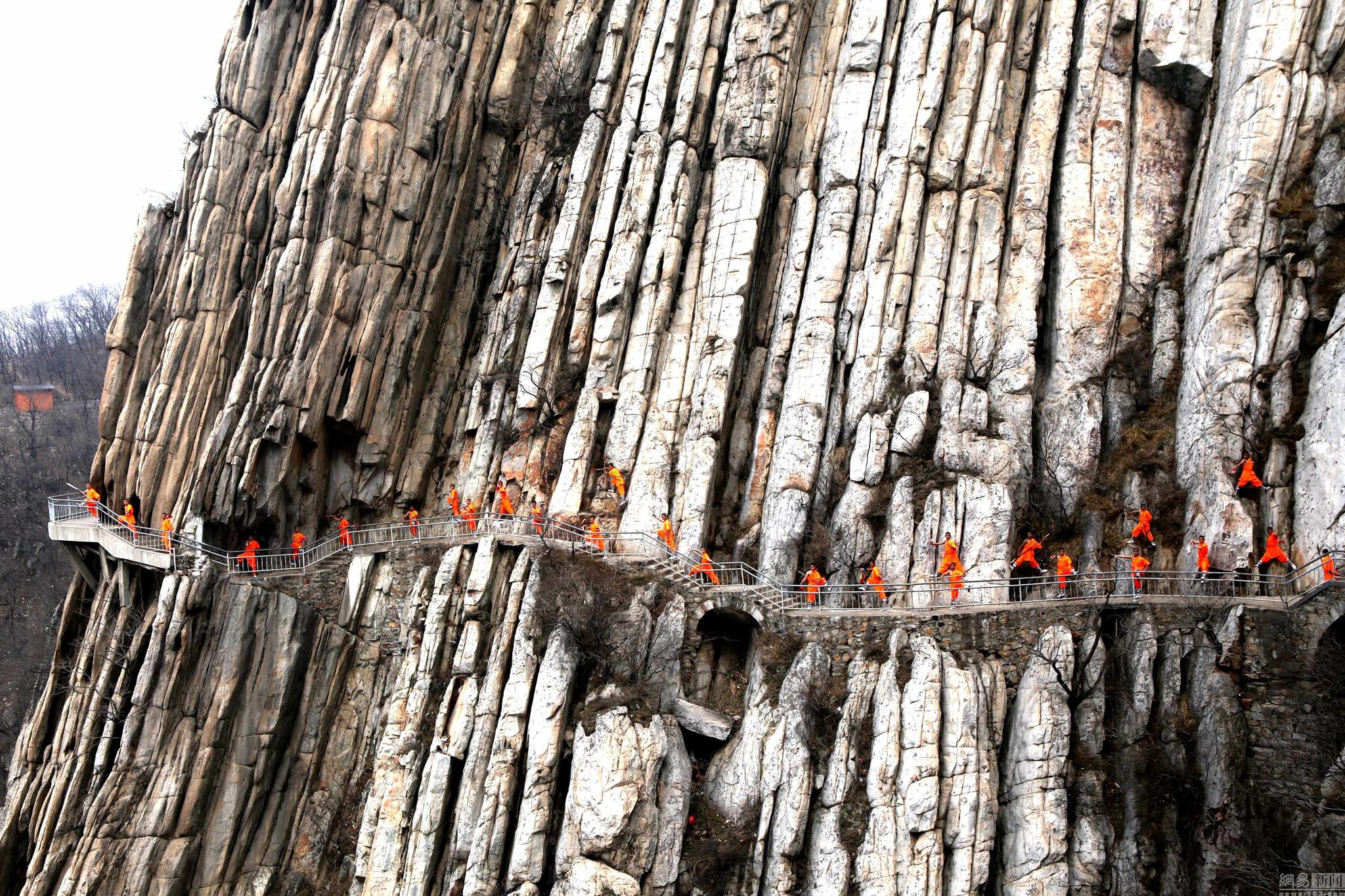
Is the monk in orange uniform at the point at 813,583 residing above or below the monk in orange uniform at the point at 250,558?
above

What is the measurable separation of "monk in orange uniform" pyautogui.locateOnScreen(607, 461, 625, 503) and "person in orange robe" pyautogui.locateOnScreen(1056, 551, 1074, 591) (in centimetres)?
1142

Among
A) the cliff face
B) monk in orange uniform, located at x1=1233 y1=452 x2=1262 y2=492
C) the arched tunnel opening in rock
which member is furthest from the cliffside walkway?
monk in orange uniform, located at x1=1233 y1=452 x2=1262 y2=492

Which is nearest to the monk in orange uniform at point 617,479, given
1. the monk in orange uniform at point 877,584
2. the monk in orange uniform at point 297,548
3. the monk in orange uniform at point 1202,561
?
the monk in orange uniform at point 877,584

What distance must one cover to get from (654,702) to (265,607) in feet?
38.2

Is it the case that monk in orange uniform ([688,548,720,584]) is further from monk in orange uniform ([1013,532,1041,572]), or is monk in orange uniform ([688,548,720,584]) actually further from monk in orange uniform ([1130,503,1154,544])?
monk in orange uniform ([1130,503,1154,544])

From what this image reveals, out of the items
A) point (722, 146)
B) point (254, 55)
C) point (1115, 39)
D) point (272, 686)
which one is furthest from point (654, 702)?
point (254, 55)

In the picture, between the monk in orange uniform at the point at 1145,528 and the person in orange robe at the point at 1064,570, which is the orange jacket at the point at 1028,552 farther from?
the monk in orange uniform at the point at 1145,528

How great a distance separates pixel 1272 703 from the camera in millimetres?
21672

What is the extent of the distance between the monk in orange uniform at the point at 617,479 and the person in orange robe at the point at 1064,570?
1142cm

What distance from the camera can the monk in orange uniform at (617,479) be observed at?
30672 mm

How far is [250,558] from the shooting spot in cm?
3139

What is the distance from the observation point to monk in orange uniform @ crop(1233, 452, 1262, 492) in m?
25.0

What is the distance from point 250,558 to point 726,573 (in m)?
13.3

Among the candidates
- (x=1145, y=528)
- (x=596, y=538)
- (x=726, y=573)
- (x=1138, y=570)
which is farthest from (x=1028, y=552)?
(x=596, y=538)
